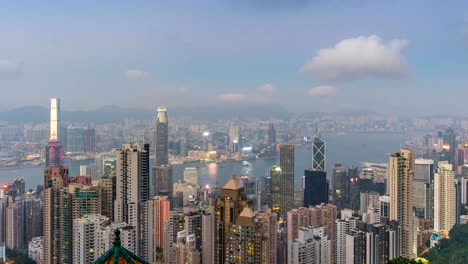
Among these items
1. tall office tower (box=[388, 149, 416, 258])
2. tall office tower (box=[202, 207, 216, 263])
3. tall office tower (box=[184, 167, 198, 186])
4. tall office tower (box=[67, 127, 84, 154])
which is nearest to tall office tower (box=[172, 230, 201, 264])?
tall office tower (box=[202, 207, 216, 263])

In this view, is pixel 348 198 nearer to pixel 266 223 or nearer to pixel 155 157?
pixel 155 157

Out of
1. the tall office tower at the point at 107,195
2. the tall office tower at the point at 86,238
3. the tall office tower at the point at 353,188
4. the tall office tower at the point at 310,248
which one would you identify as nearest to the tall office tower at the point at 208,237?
the tall office tower at the point at 310,248

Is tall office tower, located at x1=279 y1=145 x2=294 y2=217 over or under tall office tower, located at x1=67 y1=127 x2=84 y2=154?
under

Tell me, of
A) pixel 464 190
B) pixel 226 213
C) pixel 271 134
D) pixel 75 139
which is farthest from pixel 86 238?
pixel 464 190

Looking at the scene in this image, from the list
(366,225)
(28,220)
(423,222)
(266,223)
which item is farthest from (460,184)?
(28,220)

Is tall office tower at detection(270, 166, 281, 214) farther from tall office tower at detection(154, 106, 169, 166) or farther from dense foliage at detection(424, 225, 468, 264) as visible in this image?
dense foliage at detection(424, 225, 468, 264)
